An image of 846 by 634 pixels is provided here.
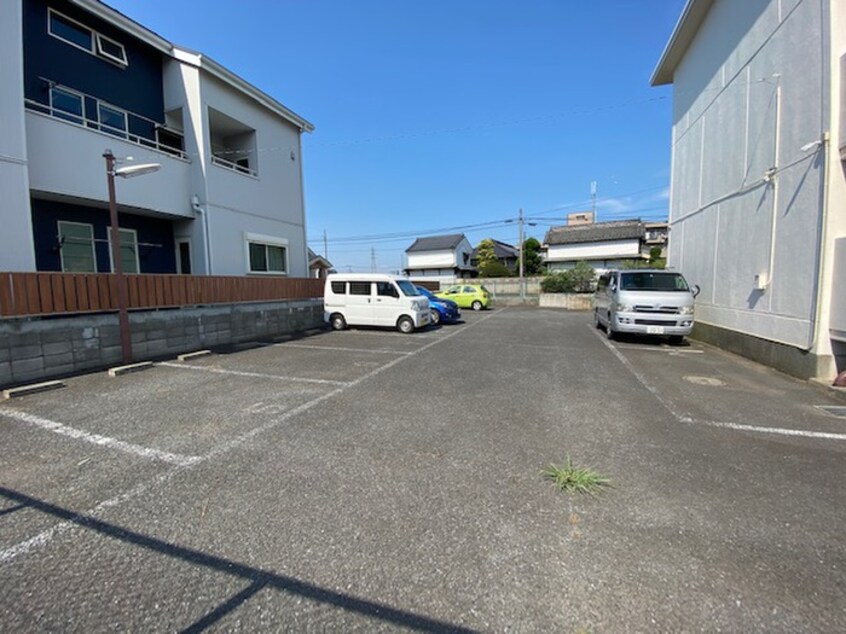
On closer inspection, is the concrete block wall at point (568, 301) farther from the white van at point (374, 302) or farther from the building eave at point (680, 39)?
the white van at point (374, 302)

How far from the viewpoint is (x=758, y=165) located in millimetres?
7309

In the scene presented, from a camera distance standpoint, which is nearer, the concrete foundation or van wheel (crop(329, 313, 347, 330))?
the concrete foundation

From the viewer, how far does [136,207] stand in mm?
9242

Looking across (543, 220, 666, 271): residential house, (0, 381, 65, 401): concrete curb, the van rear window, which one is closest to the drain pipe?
the van rear window

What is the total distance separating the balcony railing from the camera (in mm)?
8185

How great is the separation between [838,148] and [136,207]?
13467 millimetres

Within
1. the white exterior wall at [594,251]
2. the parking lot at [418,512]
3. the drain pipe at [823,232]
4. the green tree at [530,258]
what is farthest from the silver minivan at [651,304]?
the green tree at [530,258]

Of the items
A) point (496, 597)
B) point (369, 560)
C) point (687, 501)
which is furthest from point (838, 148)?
point (369, 560)

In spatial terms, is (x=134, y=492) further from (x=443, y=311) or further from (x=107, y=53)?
(x=443, y=311)

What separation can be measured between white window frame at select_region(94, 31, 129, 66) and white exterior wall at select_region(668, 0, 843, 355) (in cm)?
1421

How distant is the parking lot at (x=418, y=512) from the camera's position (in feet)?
5.70

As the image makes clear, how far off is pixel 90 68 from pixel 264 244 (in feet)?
18.6

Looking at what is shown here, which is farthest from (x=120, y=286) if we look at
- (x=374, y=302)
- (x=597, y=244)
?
(x=597, y=244)

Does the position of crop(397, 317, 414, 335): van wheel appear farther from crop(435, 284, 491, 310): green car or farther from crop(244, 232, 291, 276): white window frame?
crop(435, 284, 491, 310): green car
